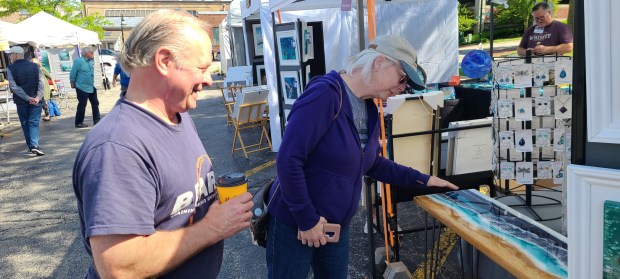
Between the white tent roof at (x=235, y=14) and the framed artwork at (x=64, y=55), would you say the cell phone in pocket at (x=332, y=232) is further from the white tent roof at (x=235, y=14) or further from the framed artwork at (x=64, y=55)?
the framed artwork at (x=64, y=55)

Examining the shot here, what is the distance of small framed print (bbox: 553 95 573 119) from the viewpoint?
6.70 ft

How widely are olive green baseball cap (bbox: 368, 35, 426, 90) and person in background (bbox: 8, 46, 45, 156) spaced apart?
7.40 metres

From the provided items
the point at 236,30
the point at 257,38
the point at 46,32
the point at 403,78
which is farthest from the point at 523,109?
the point at 46,32

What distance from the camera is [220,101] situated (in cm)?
1377

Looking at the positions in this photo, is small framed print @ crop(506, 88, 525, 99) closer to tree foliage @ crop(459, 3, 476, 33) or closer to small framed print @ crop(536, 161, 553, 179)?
small framed print @ crop(536, 161, 553, 179)

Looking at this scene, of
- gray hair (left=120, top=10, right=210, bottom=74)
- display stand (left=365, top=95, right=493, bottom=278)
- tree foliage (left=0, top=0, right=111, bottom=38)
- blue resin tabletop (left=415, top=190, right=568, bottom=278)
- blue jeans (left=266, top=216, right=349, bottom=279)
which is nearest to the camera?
gray hair (left=120, top=10, right=210, bottom=74)

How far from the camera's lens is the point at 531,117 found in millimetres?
2121

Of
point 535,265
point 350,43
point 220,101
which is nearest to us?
point 535,265

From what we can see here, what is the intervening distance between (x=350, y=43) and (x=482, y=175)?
4204 mm

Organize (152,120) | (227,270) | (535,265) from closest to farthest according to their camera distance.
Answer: (152,120) → (535,265) → (227,270)

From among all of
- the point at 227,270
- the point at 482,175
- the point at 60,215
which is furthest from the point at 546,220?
the point at 60,215

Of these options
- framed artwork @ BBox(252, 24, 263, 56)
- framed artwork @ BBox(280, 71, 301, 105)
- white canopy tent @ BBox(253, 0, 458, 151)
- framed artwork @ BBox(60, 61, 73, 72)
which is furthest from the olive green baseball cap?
framed artwork @ BBox(60, 61, 73, 72)

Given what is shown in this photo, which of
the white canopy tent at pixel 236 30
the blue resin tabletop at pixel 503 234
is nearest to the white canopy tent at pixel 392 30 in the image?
the blue resin tabletop at pixel 503 234

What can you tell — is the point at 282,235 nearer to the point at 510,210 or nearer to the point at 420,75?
the point at 420,75
